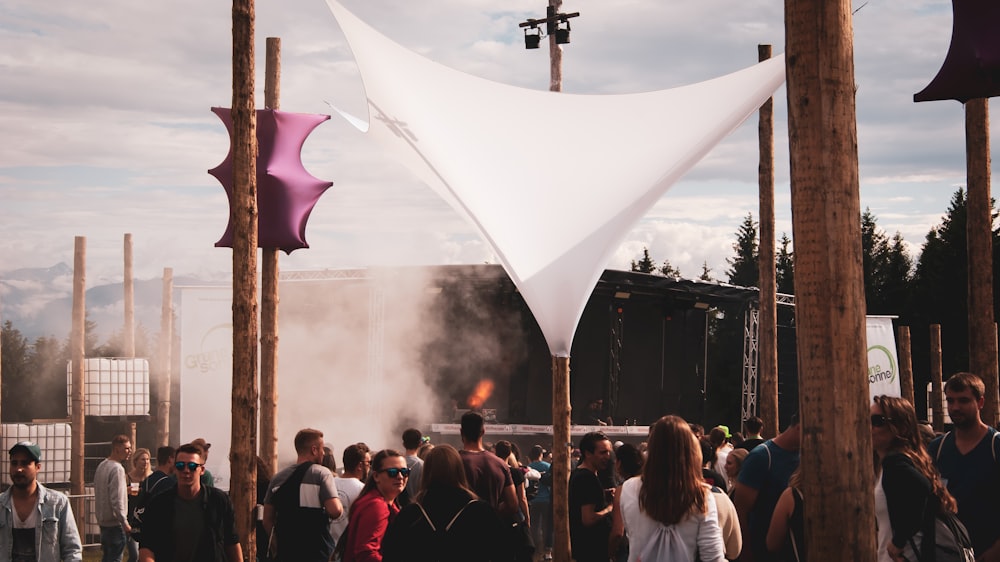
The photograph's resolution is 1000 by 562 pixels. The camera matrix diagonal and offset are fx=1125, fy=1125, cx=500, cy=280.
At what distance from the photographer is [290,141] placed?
11.2 meters

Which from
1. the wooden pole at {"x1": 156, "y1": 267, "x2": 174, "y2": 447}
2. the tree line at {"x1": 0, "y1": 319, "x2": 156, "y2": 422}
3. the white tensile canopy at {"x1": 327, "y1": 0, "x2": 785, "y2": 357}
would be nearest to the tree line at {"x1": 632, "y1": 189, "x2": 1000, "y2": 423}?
the wooden pole at {"x1": 156, "y1": 267, "x2": 174, "y2": 447}

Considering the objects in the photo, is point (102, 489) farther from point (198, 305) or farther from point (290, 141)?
point (198, 305)

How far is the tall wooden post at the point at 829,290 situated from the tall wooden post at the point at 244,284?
515 centimetres

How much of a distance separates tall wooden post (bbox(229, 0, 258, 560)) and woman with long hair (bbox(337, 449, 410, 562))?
317 centimetres

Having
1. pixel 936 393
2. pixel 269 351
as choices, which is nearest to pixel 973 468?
pixel 269 351

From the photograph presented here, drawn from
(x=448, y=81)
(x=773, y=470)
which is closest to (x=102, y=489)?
(x=448, y=81)

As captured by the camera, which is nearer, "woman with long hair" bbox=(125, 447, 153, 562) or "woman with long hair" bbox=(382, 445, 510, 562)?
"woman with long hair" bbox=(382, 445, 510, 562)

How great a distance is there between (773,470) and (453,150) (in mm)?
5899

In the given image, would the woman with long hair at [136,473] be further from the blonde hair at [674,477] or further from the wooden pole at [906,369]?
the wooden pole at [906,369]

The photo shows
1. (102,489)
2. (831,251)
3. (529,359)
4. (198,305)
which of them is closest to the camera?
(831,251)

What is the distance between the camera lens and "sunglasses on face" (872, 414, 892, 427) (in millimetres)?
5043

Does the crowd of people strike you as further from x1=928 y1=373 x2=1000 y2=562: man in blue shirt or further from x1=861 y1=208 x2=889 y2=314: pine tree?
x1=861 y1=208 x2=889 y2=314: pine tree

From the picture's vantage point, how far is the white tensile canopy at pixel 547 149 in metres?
→ 10.3

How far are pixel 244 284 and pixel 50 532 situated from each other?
130 inches
